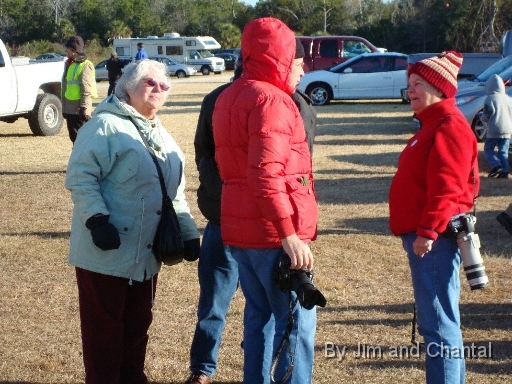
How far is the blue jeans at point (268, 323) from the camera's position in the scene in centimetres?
360

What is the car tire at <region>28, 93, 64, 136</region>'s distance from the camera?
1741cm

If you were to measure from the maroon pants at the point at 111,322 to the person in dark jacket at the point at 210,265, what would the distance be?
38cm

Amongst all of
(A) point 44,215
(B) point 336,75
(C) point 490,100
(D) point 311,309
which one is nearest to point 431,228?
(D) point 311,309

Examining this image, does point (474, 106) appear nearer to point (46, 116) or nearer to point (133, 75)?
point (46, 116)

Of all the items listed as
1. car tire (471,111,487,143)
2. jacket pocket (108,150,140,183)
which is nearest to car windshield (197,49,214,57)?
car tire (471,111,487,143)

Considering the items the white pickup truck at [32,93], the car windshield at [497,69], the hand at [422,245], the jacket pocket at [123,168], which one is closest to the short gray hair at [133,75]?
the jacket pocket at [123,168]

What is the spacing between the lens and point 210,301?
4652 mm

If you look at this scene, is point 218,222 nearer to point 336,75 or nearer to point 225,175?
point 225,175

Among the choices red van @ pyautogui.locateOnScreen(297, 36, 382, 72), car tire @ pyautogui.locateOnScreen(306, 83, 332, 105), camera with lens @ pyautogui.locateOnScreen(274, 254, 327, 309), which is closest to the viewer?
camera with lens @ pyautogui.locateOnScreen(274, 254, 327, 309)

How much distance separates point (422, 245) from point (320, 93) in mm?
21471

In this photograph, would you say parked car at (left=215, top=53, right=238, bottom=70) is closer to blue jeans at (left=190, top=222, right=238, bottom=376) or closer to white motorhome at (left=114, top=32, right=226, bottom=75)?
white motorhome at (left=114, top=32, right=226, bottom=75)

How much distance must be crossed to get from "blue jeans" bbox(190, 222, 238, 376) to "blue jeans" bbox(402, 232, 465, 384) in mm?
1147

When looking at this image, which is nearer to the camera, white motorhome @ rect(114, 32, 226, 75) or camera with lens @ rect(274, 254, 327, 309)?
camera with lens @ rect(274, 254, 327, 309)

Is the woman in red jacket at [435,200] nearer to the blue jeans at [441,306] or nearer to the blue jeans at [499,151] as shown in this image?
the blue jeans at [441,306]
